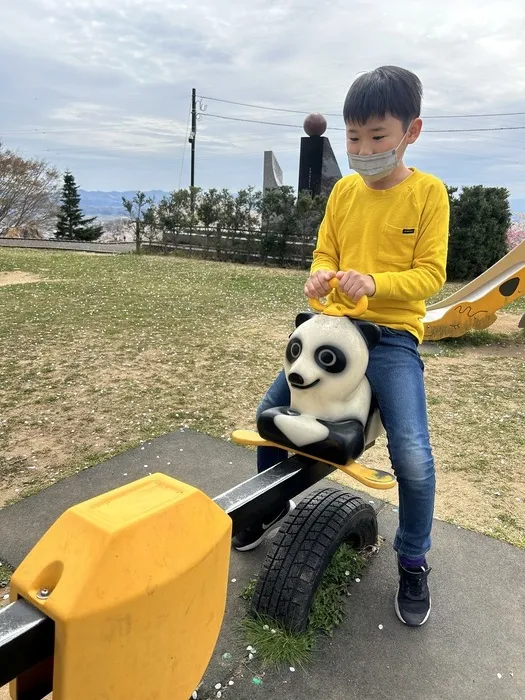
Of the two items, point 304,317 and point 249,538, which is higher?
point 304,317

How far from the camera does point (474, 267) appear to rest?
1407cm

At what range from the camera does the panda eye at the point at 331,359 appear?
1.78 m

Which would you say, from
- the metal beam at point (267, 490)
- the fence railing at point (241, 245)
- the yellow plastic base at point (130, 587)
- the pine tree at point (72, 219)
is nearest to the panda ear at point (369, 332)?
the metal beam at point (267, 490)

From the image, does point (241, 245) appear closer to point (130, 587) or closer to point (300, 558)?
point (300, 558)

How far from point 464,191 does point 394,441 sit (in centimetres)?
1341

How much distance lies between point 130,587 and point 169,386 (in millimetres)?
3786

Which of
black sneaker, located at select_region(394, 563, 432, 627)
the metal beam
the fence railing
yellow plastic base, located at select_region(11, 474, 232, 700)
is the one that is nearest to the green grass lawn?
black sneaker, located at select_region(394, 563, 432, 627)

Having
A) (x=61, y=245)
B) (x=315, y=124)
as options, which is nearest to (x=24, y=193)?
(x=61, y=245)

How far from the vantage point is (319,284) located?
185 cm

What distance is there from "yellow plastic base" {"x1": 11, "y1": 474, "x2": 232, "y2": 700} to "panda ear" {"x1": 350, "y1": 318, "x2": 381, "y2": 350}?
2.69ft

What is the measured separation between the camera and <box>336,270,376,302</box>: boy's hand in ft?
5.69

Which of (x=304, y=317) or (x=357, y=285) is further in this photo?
(x=304, y=317)

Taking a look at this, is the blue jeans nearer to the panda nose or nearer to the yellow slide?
the panda nose

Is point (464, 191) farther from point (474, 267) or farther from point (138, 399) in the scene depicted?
point (138, 399)
